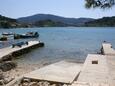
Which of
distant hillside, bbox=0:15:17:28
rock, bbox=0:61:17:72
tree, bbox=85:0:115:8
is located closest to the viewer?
tree, bbox=85:0:115:8

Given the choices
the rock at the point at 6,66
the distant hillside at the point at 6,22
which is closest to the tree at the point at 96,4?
the rock at the point at 6,66

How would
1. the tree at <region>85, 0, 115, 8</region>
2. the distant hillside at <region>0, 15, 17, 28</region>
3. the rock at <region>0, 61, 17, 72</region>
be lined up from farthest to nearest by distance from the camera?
the distant hillside at <region>0, 15, 17, 28</region> < the rock at <region>0, 61, 17, 72</region> < the tree at <region>85, 0, 115, 8</region>

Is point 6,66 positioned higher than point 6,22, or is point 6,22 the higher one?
point 6,66

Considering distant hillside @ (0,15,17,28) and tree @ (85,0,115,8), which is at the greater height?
tree @ (85,0,115,8)

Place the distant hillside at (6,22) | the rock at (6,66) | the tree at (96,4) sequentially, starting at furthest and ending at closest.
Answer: the distant hillside at (6,22)
the rock at (6,66)
the tree at (96,4)

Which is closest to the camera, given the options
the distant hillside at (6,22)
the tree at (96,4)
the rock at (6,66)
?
the tree at (96,4)

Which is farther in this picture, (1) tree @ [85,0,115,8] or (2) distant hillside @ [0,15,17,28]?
(2) distant hillside @ [0,15,17,28]

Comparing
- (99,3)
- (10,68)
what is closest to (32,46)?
(10,68)

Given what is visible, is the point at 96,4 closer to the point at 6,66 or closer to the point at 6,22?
the point at 6,66

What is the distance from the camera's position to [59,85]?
8.68 meters

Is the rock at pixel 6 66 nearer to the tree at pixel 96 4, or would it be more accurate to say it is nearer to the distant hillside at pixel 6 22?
the tree at pixel 96 4

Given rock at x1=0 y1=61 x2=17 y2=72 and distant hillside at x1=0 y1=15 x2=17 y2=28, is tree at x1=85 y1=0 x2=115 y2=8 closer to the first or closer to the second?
rock at x1=0 y1=61 x2=17 y2=72

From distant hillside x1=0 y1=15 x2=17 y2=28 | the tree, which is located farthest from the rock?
distant hillside x1=0 y1=15 x2=17 y2=28

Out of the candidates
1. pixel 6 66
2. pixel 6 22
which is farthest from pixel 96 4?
pixel 6 22
